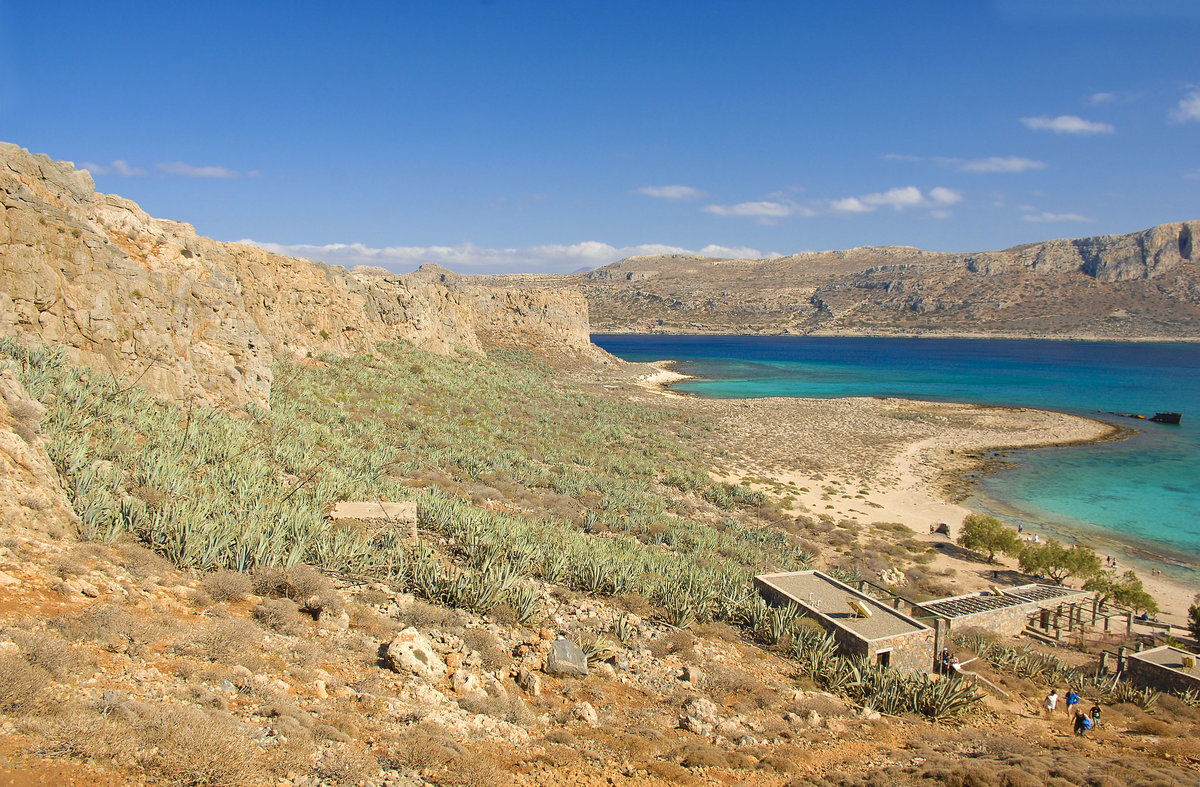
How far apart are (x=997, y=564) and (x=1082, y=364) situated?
8591 cm

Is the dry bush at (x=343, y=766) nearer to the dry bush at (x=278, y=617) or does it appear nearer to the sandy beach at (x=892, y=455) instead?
the dry bush at (x=278, y=617)

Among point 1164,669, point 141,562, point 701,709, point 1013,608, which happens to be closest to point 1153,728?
point 1164,669

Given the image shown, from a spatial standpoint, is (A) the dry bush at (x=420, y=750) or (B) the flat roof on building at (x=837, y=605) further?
(B) the flat roof on building at (x=837, y=605)

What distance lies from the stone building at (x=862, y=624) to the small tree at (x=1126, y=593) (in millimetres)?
9083

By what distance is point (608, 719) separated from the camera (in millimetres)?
5914

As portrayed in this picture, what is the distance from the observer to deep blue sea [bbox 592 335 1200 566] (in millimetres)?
23922

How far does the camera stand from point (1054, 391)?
193ft

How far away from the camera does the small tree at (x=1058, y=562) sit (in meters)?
16.5

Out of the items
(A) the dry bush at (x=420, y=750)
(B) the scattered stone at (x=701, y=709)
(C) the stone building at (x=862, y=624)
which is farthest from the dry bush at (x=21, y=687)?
(C) the stone building at (x=862, y=624)

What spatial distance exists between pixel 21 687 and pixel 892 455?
1344 inches

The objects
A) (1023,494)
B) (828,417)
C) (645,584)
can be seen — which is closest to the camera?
(645,584)

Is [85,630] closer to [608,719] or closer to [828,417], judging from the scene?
[608,719]

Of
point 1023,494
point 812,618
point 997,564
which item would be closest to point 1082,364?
point 1023,494

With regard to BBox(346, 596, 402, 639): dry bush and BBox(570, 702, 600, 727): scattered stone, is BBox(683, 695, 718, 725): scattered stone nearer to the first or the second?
BBox(570, 702, 600, 727): scattered stone
